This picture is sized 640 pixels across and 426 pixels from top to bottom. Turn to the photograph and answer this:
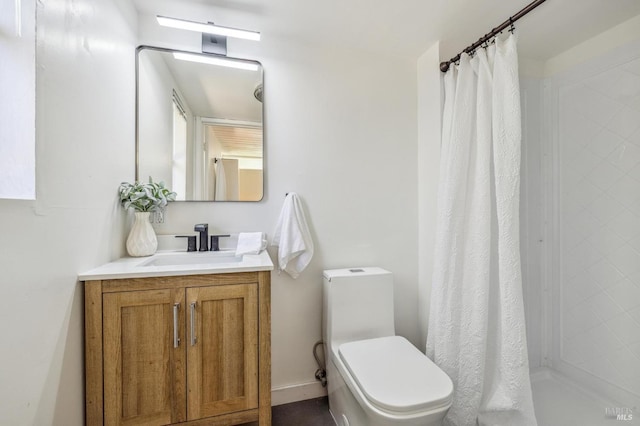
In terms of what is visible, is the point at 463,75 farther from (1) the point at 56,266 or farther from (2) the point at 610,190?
(1) the point at 56,266

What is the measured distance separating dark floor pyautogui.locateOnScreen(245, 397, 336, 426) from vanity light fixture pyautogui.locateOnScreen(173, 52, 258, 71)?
211cm

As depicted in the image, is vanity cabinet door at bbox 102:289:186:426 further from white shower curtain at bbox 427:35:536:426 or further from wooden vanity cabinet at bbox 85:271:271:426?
white shower curtain at bbox 427:35:536:426

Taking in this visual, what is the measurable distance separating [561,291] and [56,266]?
2816 mm

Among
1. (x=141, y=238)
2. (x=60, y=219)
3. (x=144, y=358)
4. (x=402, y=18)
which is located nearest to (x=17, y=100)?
(x=60, y=219)

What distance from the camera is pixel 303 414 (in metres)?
1.53

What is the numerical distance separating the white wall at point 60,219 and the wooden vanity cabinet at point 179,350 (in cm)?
9

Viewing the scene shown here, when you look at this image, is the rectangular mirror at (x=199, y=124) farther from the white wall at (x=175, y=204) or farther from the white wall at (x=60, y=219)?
the white wall at (x=60, y=219)

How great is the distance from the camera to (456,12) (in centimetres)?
145

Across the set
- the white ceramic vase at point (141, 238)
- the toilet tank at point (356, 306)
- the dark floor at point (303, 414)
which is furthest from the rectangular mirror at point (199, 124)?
the dark floor at point (303, 414)

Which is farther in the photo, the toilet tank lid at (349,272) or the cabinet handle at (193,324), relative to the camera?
the toilet tank lid at (349,272)

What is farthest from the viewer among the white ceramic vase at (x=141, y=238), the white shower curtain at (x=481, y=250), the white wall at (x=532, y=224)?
the white wall at (x=532, y=224)

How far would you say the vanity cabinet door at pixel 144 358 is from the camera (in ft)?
3.38

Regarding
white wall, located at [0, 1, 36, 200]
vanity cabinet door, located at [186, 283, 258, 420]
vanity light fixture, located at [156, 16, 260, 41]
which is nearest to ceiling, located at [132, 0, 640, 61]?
vanity light fixture, located at [156, 16, 260, 41]

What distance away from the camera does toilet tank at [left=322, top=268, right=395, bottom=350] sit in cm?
149
